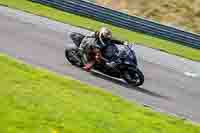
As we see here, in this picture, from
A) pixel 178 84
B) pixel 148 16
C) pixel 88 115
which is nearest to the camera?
pixel 88 115

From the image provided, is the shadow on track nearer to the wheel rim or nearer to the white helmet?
the wheel rim

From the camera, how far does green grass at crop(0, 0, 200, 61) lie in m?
24.9

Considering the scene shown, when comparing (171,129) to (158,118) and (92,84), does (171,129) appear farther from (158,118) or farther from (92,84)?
(92,84)

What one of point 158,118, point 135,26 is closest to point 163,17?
point 135,26

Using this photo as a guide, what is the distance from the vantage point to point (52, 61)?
55.3ft

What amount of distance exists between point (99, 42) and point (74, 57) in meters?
0.93

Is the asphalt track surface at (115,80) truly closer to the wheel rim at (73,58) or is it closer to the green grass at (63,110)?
the wheel rim at (73,58)

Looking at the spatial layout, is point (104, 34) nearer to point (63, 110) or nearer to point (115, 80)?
point (115, 80)

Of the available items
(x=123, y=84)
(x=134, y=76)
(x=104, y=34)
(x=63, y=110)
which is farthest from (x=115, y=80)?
(x=63, y=110)

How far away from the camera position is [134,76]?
52.6 feet

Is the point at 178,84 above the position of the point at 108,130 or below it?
below

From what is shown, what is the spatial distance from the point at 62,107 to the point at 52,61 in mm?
5977

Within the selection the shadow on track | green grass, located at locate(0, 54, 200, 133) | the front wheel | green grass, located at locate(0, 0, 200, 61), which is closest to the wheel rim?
the shadow on track

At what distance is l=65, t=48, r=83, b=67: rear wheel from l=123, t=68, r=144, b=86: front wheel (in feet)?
5.04
